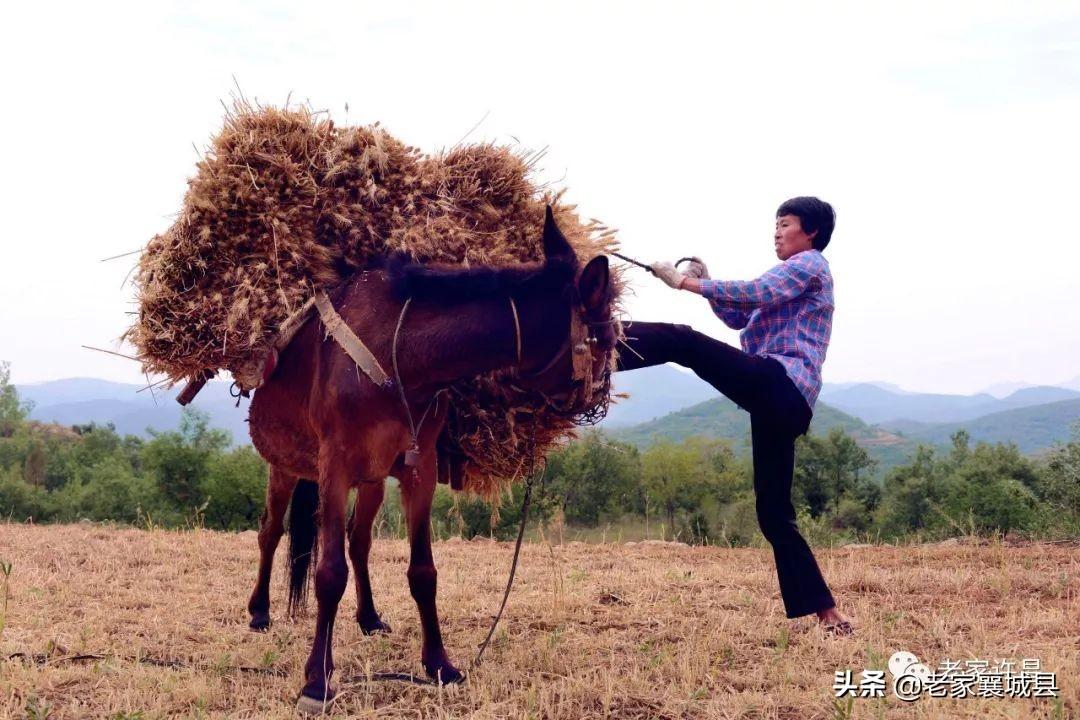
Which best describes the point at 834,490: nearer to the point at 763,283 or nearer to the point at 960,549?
the point at 960,549

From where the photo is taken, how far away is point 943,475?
25469 millimetres

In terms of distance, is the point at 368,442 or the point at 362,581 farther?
the point at 362,581

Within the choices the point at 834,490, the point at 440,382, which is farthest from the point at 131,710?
the point at 834,490

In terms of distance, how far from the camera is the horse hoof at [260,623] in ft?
18.6

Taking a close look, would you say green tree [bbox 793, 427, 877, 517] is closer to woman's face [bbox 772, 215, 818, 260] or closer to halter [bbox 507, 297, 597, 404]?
woman's face [bbox 772, 215, 818, 260]

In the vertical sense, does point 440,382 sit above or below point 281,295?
below

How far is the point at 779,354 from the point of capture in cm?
505

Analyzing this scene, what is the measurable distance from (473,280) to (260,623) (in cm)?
308

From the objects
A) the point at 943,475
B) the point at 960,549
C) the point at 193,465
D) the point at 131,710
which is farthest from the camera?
the point at 943,475

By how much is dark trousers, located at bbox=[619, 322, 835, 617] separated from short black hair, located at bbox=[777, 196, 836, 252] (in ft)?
2.85

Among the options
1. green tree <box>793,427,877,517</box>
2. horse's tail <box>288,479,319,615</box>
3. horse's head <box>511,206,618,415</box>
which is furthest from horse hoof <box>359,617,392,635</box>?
green tree <box>793,427,877,517</box>

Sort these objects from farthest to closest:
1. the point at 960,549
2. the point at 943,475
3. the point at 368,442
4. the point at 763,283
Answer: the point at 943,475
the point at 960,549
the point at 763,283
the point at 368,442

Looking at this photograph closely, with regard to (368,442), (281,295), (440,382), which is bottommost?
(368,442)

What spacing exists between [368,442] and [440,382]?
0.47 metres
